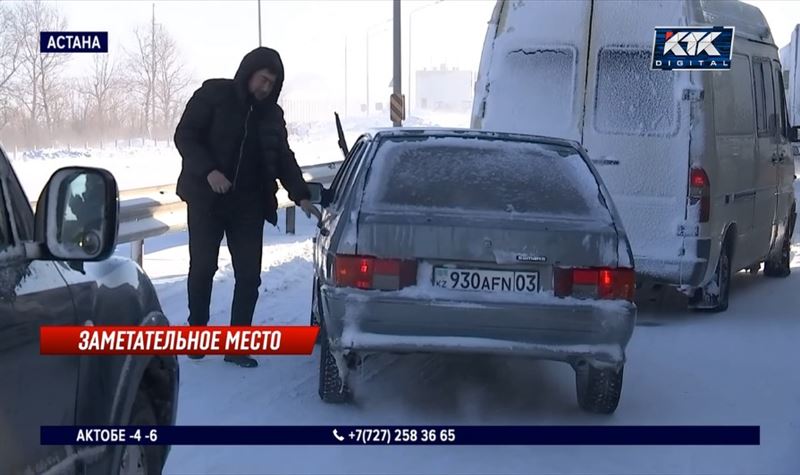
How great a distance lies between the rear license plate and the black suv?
2.58 meters

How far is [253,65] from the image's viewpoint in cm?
765

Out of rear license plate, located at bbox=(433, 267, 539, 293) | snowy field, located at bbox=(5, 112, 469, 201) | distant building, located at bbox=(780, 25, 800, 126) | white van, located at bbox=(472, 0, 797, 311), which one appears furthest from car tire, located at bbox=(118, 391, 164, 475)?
distant building, located at bbox=(780, 25, 800, 126)

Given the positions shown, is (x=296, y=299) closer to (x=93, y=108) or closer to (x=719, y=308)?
(x=719, y=308)

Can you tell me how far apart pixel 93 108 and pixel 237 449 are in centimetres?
5720

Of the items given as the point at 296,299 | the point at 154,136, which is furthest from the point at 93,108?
the point at 296,299

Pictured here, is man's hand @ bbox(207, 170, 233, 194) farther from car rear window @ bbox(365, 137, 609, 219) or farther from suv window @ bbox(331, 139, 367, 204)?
car rear window @ bbox(365, 137, 609, 219)

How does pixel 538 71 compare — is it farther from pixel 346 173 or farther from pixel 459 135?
pixel 459 135

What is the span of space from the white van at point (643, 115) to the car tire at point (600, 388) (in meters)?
3.63

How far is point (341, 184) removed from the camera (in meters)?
8.02

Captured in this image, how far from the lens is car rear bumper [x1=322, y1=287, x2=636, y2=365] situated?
6277 mm

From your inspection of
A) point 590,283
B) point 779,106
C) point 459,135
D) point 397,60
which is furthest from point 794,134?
point 397,60

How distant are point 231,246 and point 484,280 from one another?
7.46 ft

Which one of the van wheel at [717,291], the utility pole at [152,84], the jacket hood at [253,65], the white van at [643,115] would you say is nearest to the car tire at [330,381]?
the jacket hood at [253,65]

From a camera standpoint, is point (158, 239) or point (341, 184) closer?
point (341, 184)
